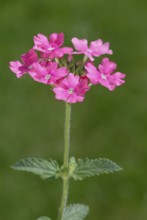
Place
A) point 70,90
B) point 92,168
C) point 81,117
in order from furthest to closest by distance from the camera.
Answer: point 81,117, point 92,168, point 70,90

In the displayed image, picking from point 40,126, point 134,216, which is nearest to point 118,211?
point 134,216

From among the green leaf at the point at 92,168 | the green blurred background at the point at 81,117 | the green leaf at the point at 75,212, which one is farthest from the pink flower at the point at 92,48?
the green blurred background at the point at 81,117

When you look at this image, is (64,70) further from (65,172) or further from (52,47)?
(65,172)

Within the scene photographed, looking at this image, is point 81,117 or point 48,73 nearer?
point 48,73

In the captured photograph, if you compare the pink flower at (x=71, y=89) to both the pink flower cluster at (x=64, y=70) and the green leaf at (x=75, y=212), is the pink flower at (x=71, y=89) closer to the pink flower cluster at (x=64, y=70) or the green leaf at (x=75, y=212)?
the pink flower cluster at (x=64, y=70)

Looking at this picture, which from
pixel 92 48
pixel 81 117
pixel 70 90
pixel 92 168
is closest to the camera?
pixel 70 90

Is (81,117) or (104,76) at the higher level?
(81,117)

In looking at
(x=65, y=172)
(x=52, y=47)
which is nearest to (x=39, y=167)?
(x=65, y=172)

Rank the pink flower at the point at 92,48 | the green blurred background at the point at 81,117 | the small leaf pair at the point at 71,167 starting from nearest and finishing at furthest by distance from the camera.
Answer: the small leaf pair at the point at 71,167 < the pink flower at the point at 92,48 < the green blurred background at the point at 81,117
